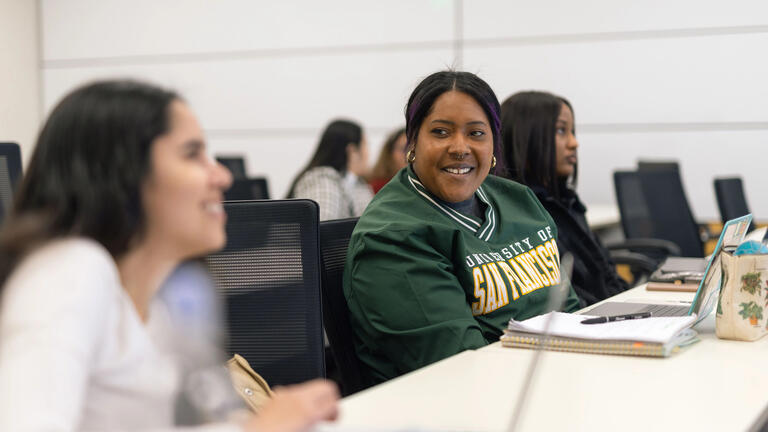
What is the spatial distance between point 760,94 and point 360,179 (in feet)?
8.11

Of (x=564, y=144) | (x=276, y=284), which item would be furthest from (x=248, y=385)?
(x=564, y=144)

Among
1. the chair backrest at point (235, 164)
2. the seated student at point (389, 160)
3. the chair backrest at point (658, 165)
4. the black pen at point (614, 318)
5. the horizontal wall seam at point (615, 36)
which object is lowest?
A: the chair backrest at point (235, 164)

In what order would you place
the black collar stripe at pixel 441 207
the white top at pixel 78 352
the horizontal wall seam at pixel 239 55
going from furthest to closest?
the horizontal wall seam at pixel 239 55 < the black collar stripe at pixel 441 207 < the white top at pixel 78 352

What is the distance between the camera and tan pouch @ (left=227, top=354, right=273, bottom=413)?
1.33 meters

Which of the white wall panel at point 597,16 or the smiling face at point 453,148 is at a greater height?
the white wall panel at point 597,16

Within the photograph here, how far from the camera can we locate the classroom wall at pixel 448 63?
5.16m

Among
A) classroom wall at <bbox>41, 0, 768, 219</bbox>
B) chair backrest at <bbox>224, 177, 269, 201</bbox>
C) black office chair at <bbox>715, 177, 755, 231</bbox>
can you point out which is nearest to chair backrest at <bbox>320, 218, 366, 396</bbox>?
chair backrest at <bbox>224, 177, 269, 201</bbox>

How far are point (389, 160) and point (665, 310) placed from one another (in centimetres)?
332

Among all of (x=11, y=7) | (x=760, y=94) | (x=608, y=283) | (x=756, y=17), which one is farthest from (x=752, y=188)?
(x=11, y=7)

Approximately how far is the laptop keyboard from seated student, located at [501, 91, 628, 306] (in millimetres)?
626

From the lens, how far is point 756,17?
5.05 metres

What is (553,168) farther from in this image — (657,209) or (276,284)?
(657,209)

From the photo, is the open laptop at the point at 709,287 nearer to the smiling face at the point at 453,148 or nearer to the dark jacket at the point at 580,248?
the smiling face at the point at 453,148

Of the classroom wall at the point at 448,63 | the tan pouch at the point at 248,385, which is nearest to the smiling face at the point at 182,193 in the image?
the tan pouch at the point at 248,385
